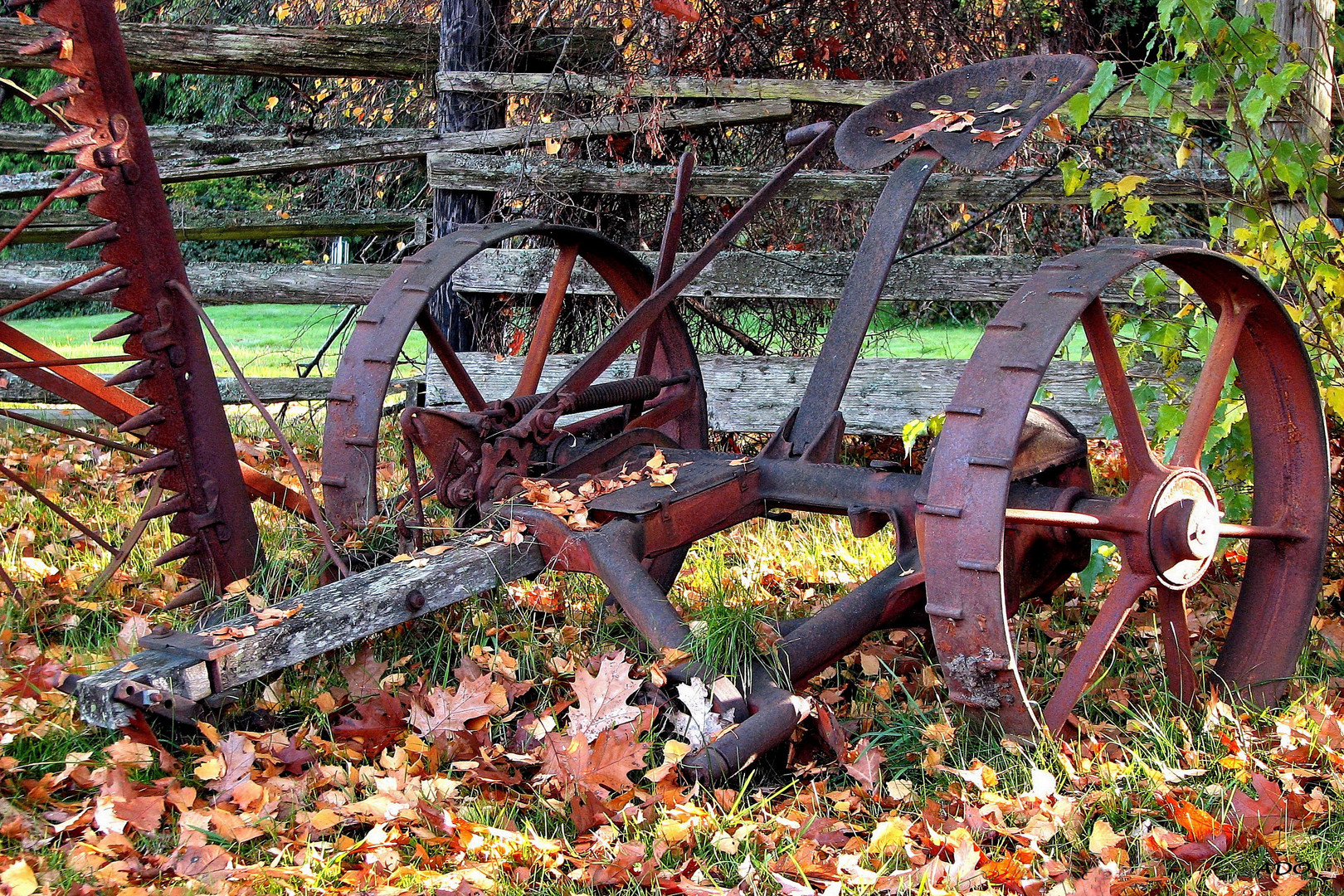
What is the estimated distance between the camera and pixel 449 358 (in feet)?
11.9

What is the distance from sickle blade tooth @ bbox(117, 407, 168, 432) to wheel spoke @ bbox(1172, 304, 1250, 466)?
101 inches

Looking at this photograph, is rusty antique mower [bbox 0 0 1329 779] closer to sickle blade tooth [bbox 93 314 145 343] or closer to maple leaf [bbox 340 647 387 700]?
sickle blade tooth [bbox 93 314 145 343]

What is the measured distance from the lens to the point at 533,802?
236 cm

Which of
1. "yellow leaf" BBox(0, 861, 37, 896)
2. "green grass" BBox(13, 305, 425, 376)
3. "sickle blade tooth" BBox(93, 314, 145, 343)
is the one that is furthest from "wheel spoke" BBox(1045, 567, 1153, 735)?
"green grass" BBox(13, 305, 425, 376)

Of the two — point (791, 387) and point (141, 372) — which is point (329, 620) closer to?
point (141, 372)

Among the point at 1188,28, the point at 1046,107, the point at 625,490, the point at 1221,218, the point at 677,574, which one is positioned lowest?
the point at 677,574

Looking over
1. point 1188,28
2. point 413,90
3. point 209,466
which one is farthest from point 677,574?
point 413,90

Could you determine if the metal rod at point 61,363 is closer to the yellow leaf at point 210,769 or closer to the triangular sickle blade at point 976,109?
the yellow leaf at point 210,769

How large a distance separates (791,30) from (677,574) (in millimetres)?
3062

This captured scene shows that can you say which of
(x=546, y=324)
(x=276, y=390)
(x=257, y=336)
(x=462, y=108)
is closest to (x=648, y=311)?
(x=546, y=324)

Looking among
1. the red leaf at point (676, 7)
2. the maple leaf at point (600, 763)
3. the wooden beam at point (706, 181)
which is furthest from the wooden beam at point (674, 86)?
the maple leaf at point (600, 763)

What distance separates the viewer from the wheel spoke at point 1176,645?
2754mm

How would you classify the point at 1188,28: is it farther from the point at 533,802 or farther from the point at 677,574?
the point at 533,802

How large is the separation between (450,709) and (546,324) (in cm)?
142
